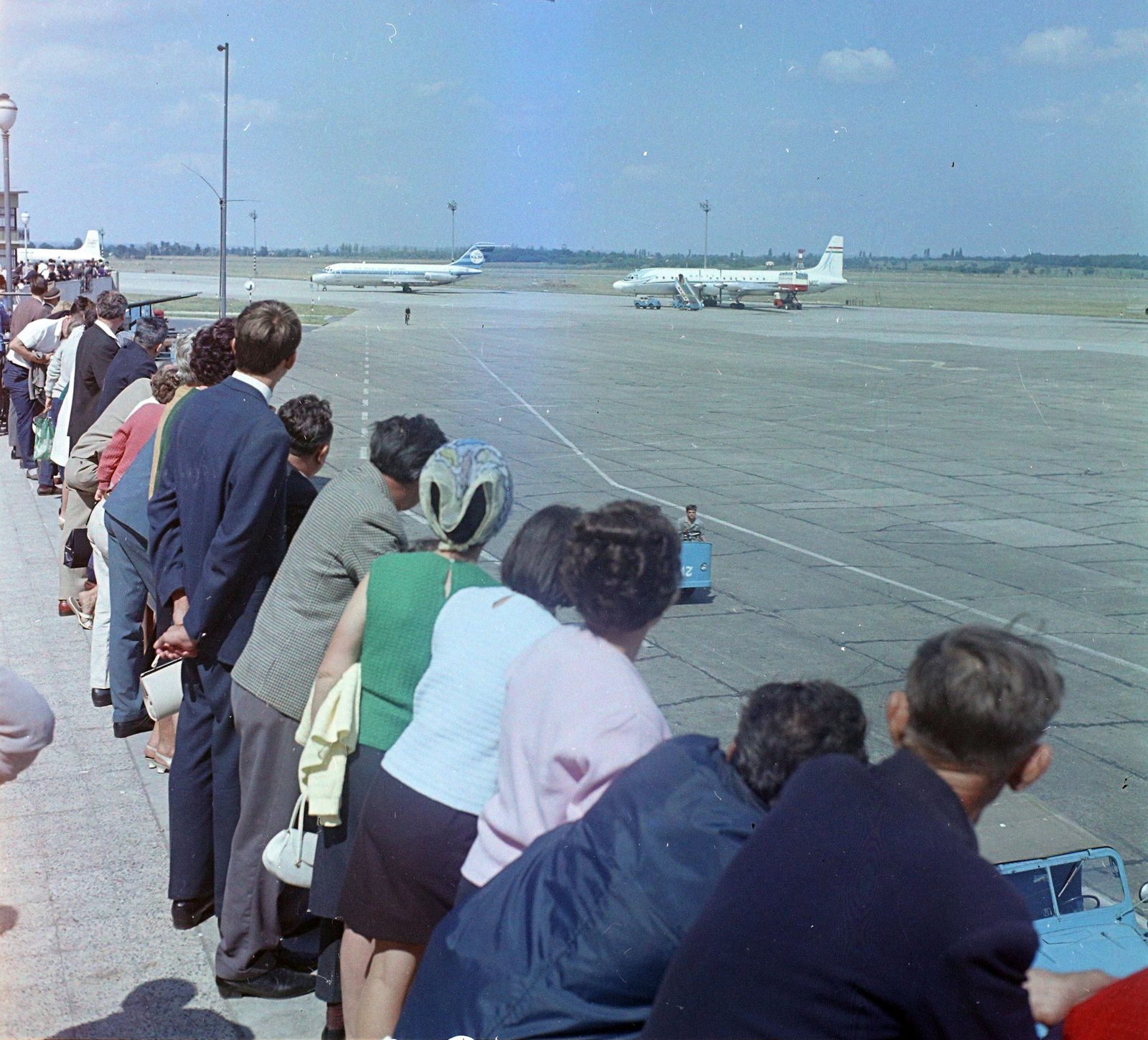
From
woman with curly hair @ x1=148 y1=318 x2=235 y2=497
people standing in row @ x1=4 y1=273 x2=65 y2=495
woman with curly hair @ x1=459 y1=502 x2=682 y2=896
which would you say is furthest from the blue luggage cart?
people standing in row @ x1=4 y1=273 x2=65 y2=495

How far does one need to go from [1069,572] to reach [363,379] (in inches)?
631

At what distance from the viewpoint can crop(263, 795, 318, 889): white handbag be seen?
297 centimetres

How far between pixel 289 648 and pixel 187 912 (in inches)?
44.9

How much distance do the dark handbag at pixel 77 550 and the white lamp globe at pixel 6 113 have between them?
8.39 m

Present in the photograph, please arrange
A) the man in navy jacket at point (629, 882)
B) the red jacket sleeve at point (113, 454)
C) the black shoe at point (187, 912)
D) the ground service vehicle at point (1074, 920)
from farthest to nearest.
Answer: the red jacket sleeve at point (113, 454), the black shoe at point (187, 912), the ground service vehicle at point (1074, 920), the man in navy jacket at point (629, 882)

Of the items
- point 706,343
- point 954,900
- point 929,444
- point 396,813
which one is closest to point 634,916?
point 954,900

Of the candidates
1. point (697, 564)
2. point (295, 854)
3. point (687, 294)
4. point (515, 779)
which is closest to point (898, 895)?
point (515, 779)

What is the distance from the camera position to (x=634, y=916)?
66.7 inches

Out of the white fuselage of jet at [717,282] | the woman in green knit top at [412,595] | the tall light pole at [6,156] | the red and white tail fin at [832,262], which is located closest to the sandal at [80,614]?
the woman in green knit top at [412,595]

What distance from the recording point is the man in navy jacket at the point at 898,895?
1.40 metres

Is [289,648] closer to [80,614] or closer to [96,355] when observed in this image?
[80,614]

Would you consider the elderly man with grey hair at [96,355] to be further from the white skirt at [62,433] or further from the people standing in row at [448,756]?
the people standing in row at [448,756]

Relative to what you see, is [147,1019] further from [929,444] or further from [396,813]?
[929,444]

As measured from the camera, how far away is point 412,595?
2.58 metres
